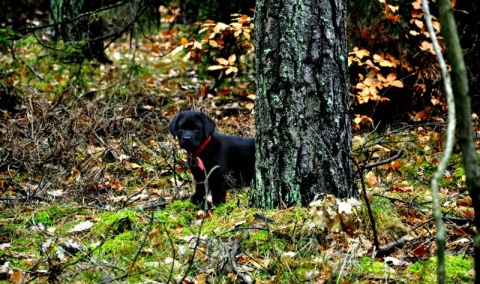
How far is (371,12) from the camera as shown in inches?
314

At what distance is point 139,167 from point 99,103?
230cm

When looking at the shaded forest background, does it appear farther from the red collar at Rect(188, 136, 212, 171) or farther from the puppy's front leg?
the puppy's front leg

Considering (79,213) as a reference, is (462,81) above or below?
above

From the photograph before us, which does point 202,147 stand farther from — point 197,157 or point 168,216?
point 168,216

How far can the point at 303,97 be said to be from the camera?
4141 millimetres

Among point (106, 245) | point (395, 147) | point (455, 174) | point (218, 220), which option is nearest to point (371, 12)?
point (395, 147)

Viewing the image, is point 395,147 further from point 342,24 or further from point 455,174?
point 342,24

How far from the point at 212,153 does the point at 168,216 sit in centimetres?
140

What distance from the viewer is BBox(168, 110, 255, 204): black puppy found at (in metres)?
5.88

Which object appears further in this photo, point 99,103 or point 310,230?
point 99,103

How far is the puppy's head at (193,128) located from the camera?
586 centimetres

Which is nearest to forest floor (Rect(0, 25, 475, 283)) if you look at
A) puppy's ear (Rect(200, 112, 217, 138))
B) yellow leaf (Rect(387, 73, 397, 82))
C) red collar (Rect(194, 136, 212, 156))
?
red collar (Rect(194, 136, 212, 156))

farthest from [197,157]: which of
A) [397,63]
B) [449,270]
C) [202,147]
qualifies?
[397,63]

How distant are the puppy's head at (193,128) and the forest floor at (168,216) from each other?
38 centimetres
